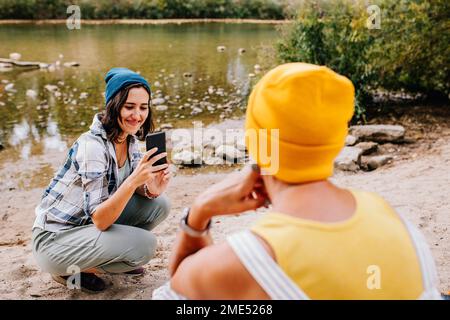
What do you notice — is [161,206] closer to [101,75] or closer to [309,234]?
[309,234]

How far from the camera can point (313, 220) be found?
1.16 metres

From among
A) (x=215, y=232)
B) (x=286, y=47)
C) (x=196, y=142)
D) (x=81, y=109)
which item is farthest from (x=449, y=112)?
(x=81, y=109)

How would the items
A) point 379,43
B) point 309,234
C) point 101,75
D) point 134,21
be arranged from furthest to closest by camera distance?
point 134,21
point 101,75
point 379,43
point 309,234

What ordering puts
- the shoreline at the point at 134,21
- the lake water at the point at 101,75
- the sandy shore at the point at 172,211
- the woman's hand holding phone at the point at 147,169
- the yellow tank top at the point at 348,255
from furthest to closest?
1. the shoreline at the point at 134,21
2. the lake water at the point at 101,75
3. the sandy shore at the point at 172,211
4. the woman's hand holding phone at the point at 147,169
5. the yellow tank top at the point at 348,255

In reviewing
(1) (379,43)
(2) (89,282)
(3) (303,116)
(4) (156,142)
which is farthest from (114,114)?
(1) (379,43)

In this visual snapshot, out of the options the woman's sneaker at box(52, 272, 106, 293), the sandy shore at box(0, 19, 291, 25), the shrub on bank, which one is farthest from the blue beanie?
the sandy shore at box(0, 19, 291, 25)

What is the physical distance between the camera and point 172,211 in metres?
4.57

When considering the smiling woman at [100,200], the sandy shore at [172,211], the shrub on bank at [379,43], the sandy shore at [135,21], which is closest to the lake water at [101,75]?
the sandy shore at [172,211]

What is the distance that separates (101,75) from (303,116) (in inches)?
418

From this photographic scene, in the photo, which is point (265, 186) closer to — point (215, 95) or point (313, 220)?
point (313, 220)

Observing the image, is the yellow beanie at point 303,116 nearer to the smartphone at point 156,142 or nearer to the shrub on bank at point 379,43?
the smartphone at point 156,142

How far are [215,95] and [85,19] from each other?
15.4 metres

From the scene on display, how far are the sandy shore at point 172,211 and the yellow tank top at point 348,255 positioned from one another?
165cm

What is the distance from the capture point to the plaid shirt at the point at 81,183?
2.44m
